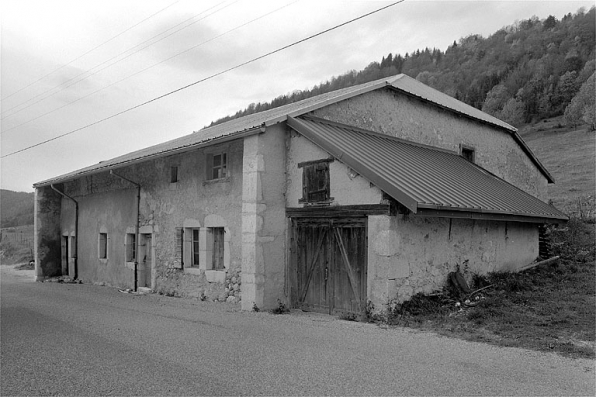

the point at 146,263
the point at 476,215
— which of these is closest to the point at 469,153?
the point at 476,215

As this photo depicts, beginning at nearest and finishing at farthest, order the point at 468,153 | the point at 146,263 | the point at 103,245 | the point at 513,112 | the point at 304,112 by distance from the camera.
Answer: the point at 304,112 → the point at 146,263 → the point at 468,153 → the point at 103,245 → the point at 513,112

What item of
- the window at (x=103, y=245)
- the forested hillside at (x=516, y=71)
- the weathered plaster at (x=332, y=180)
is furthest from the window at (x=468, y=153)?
the forested hillside at (x=516, y=71)

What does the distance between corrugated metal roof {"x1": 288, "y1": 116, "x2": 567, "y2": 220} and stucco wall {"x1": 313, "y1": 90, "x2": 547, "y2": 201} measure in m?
0.36

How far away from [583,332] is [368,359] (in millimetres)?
3547

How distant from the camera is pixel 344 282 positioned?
362 inches

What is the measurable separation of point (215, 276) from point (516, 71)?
212 ft

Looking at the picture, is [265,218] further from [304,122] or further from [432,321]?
[432,321]

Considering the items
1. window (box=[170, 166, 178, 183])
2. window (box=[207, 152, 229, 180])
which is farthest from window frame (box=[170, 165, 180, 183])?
window (box=[207, 152, 229, 180])

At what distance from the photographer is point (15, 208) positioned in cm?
7431

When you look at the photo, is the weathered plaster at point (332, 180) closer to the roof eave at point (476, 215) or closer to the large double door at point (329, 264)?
the large double door at point (329, 264)

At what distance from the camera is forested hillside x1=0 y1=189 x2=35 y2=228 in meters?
66.1

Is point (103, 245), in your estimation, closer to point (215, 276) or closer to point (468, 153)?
point (215, 276)

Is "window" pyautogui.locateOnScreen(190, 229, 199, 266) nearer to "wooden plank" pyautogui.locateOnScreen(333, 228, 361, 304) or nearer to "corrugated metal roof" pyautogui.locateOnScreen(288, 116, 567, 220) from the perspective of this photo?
"corrugated metal roof" pyautogui.locateOnScreen(288, 116, 567, 220)

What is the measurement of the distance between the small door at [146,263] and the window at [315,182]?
22.1ft
